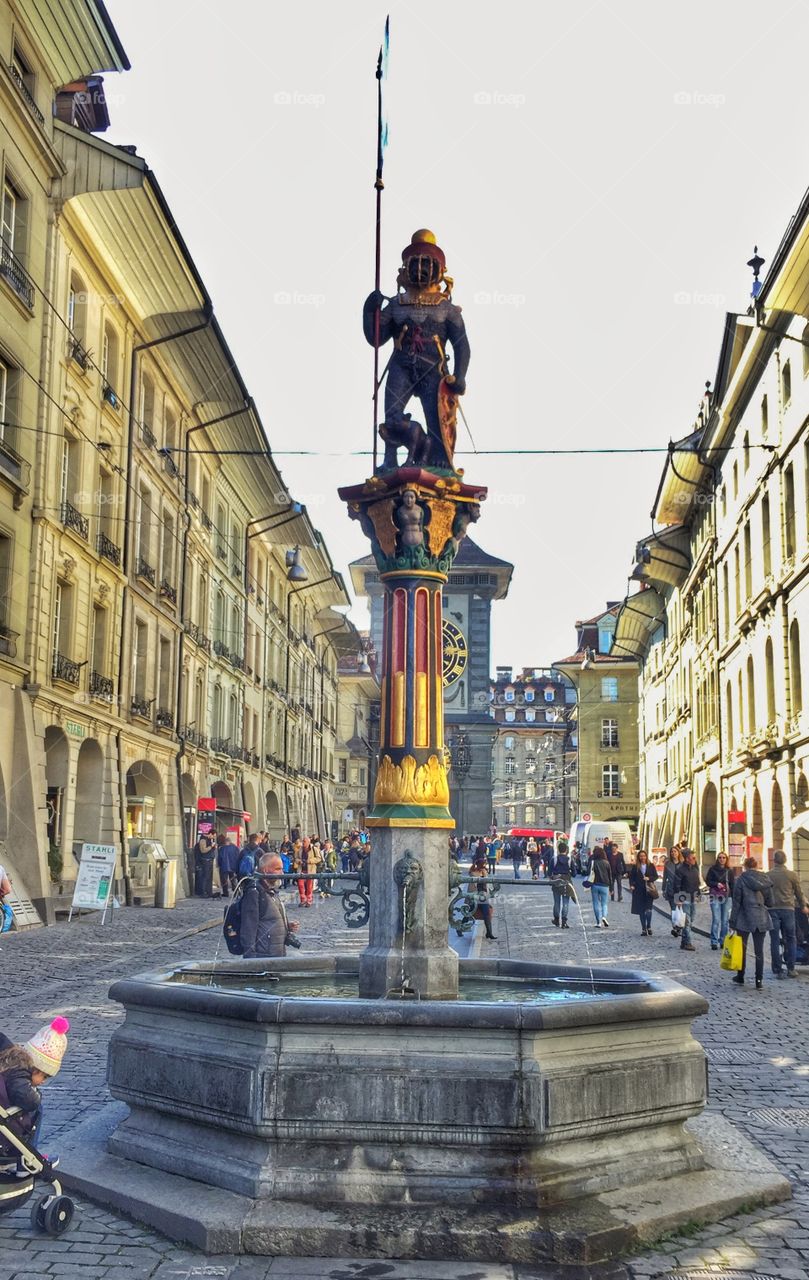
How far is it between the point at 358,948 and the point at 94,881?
18.9 feet

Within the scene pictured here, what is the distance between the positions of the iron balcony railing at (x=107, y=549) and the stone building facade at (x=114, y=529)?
0.08 metres

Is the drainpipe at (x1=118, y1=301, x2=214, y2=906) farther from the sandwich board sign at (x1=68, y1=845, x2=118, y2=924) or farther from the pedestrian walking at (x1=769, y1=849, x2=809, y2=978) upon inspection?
the pedestrian walking at (x1=769, y1=849, x2=809, y2=978)

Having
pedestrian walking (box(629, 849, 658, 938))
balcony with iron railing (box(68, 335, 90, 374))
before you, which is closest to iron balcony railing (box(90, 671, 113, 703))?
balcony with iron railing (box(68, 335, 90, 374))

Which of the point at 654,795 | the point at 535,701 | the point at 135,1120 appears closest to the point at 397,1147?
the point at 135,1120

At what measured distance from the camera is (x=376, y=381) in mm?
9531

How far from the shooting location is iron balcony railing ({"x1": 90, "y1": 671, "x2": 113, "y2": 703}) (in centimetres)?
2844

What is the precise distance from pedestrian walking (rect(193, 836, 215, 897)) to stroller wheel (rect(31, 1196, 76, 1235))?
28245mm

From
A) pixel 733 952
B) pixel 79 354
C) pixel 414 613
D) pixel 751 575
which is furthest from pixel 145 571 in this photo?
pixel 414 613

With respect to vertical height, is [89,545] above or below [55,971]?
above

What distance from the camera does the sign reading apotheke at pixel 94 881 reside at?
22.8 m

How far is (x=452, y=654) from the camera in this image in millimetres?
9031

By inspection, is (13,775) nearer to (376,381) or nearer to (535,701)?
(376,381)

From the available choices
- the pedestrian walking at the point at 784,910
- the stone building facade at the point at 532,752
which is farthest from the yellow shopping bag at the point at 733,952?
the stone building facade at the point at 532,752

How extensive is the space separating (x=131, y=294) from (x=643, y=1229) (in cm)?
2797
